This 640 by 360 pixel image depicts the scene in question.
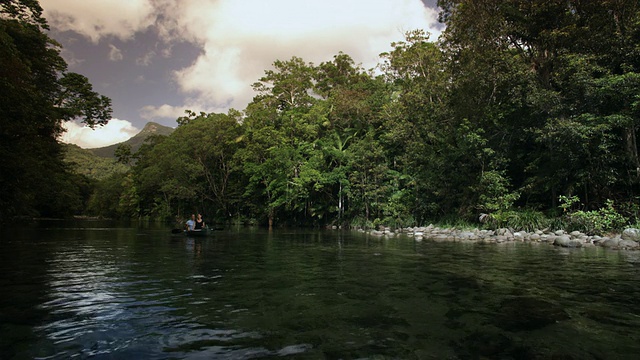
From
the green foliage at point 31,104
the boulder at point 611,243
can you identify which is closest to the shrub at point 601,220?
the boulder at point 611,243

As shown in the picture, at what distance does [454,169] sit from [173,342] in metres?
24.9

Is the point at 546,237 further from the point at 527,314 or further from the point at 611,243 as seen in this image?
the point at 527,314

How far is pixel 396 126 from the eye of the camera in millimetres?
29641

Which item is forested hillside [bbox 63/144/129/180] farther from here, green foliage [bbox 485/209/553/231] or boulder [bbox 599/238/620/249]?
boulder [bbox 599/238/620/249]

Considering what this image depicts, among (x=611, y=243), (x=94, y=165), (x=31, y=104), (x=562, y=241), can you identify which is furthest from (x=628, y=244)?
(x=94, y=165)

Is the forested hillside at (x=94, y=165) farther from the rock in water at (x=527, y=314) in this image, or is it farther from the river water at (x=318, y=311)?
the rock in water at (x=527, y=314)

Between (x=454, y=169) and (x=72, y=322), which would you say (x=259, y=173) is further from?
(x=72, y=322)

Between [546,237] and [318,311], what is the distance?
1618 centimetres

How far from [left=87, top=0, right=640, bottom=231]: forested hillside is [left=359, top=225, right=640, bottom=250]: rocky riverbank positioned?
1.52m

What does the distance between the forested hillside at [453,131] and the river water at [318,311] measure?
11.1 meters

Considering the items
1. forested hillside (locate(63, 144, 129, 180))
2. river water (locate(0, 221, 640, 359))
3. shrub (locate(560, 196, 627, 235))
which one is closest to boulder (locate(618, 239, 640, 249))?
shrub (locate(560, 196, 627, 235))

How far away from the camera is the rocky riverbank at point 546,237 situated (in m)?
14.0

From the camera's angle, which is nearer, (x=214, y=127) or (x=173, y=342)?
(x=173, y=342)

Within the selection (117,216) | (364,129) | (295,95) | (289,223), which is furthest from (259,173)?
(117,216)
